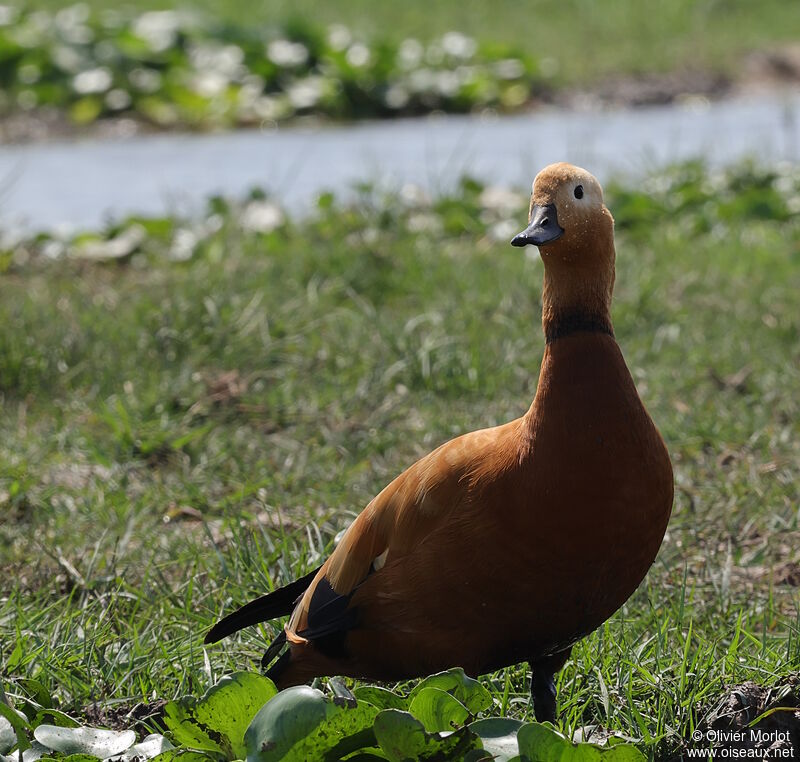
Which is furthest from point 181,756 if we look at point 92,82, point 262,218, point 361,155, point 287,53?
→ point 287,53

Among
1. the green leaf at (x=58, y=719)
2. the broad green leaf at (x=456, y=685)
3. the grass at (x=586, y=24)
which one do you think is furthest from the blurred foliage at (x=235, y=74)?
the broad green leaf at (x=456, y=685)

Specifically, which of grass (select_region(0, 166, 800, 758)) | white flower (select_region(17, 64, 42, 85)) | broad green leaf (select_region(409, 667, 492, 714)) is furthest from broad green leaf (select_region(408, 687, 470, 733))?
white flower (select_region(17, 64, 42, 85))

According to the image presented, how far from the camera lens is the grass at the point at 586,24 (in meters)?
10.8

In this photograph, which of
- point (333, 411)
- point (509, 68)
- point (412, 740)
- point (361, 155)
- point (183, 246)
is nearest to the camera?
point (412, 740)

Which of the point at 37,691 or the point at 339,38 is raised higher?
the point at 339,38

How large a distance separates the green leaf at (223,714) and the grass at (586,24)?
28.0 ft

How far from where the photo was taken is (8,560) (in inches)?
130

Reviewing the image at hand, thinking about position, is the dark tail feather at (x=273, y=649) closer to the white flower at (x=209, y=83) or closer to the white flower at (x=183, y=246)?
the white flower at (x=183, y=246)

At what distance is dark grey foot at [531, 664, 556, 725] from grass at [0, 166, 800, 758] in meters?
0.07

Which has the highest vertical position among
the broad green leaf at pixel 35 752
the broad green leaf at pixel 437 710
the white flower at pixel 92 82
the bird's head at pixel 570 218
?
the bird's head at pixel 570 218

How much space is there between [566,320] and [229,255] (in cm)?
337

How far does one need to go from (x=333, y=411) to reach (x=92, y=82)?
588 cm

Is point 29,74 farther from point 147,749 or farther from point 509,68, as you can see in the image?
point 147,749

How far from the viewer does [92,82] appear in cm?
929
